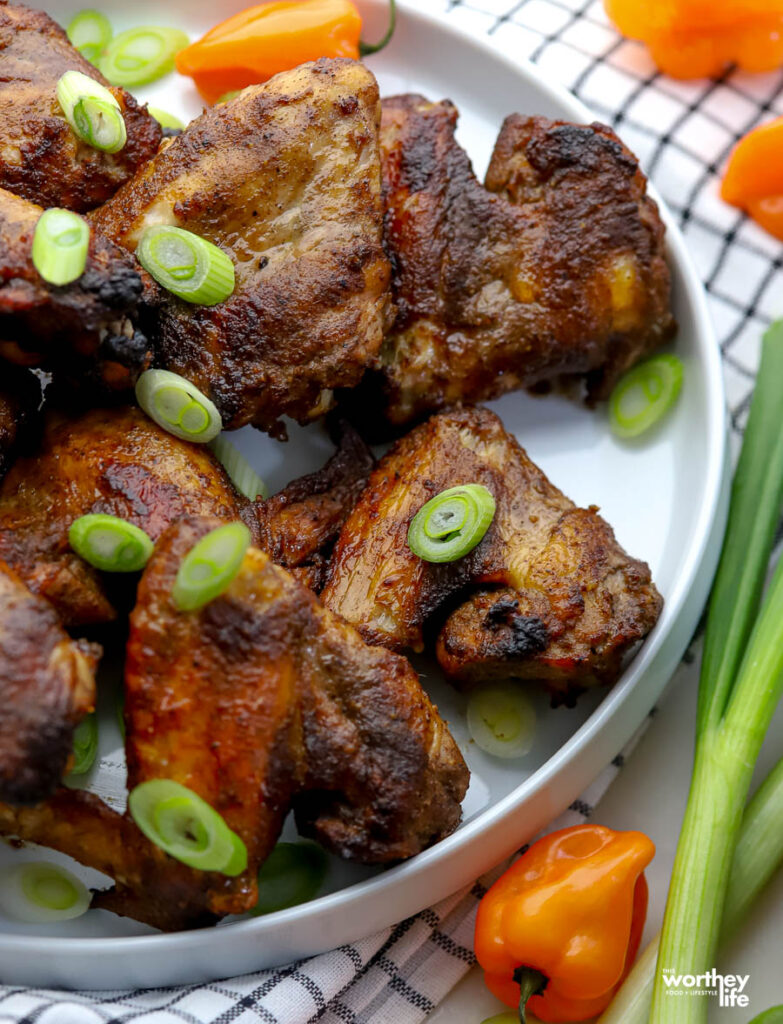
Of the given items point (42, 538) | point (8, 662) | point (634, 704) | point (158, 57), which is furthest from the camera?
point (158, 57)

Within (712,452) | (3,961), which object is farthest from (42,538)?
(712,452)

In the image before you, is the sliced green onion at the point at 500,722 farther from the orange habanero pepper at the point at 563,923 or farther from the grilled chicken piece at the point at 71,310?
the grilled chicken piece at the point at 71,310

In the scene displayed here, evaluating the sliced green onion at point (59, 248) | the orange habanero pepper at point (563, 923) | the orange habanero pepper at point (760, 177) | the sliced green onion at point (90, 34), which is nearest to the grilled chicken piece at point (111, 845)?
the orange habanero pepper at point (563, 923)

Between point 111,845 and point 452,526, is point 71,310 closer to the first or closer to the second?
point 452,526

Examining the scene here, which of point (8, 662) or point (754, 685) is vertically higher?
point (754, 685)

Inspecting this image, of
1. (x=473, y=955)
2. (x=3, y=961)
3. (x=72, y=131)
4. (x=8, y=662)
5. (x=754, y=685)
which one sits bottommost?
(x=3, y=961)

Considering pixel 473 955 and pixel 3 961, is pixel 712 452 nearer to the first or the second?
pixel 473 955

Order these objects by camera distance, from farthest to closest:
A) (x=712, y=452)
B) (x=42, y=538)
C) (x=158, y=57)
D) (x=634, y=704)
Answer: (x=158, y=57), (x=712, y=452), (x=634, y=704), (x=42, y=538)
